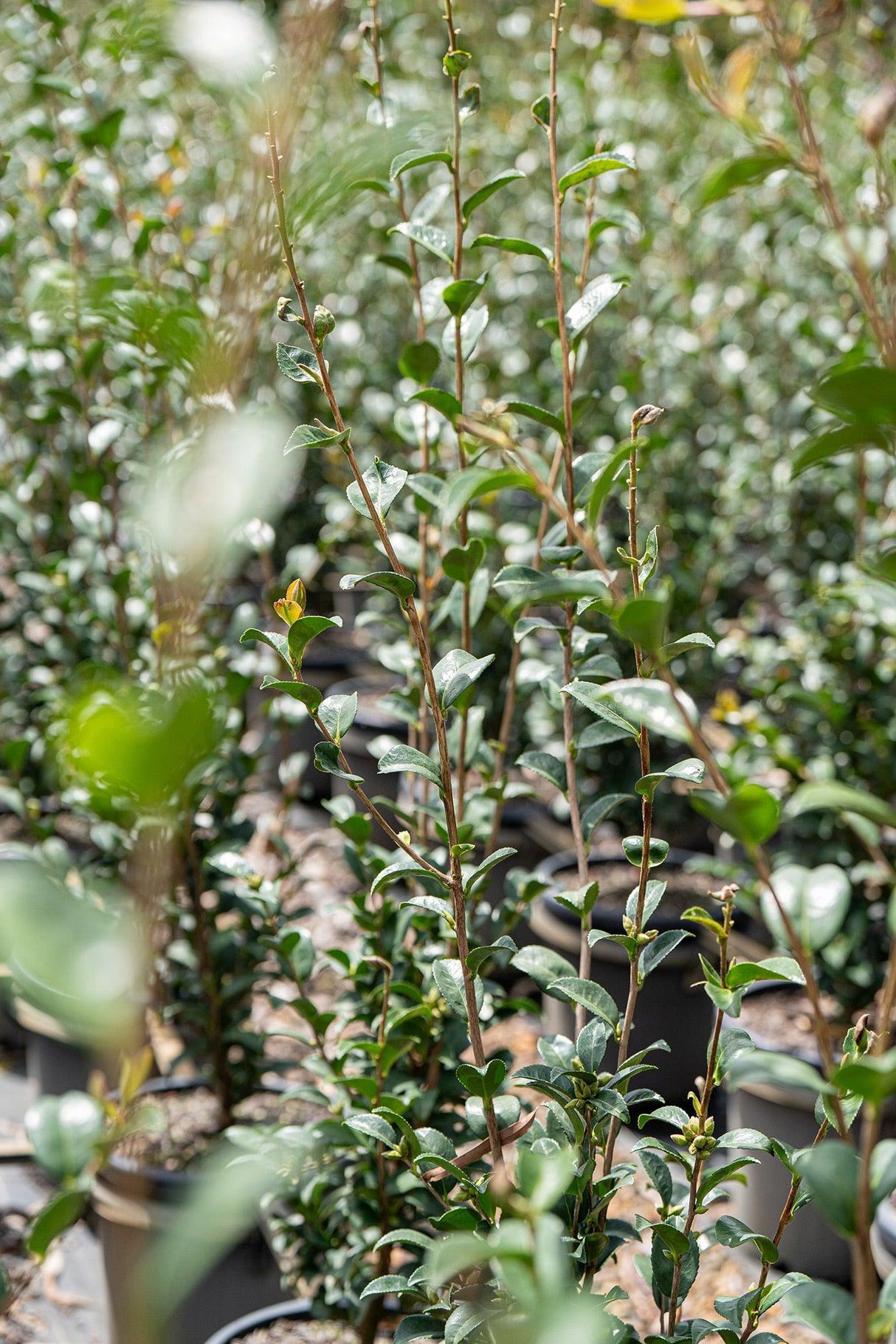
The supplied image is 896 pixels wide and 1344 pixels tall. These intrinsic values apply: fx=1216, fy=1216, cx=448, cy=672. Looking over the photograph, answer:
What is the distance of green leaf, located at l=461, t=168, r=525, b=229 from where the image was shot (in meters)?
1.14

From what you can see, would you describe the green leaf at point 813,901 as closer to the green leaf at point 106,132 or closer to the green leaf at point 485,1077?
the green leaf at point 485,1077

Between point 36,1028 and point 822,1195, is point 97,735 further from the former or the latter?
point 36,1028

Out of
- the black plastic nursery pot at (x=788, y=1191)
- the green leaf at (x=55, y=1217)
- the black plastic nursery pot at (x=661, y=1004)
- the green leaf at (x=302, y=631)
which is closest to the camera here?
the green leaf at (x=55, y=1217)

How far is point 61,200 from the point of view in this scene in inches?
93.3

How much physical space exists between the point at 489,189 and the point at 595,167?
14 centimetres

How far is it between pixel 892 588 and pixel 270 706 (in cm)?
149

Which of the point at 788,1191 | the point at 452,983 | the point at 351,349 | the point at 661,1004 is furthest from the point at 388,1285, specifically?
the point at 351,349

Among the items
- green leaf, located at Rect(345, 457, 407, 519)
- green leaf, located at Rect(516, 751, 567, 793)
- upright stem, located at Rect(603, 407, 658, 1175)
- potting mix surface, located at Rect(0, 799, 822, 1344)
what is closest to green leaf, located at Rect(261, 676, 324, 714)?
green leaf, located at Rect(345, 457, 407, 519)

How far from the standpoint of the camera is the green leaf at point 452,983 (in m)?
1.07

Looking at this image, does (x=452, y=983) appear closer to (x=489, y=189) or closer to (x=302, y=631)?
(x=302, y=631)

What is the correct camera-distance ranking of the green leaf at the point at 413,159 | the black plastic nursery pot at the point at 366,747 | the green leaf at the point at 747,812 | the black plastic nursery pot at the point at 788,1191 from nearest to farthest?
the green leaf at the point at 747,812
the green leaf at the point at 413,159
the black plastic nursery pot at the point at 788,1191
the black plastic nursery pot at the point at 366,747

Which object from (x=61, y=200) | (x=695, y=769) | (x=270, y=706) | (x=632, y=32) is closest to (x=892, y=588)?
(x=695, y=769)

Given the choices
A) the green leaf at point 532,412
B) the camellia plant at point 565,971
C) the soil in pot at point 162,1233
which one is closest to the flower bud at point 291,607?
the camellia plant at point 565,971

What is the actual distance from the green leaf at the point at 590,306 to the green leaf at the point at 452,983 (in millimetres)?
618
